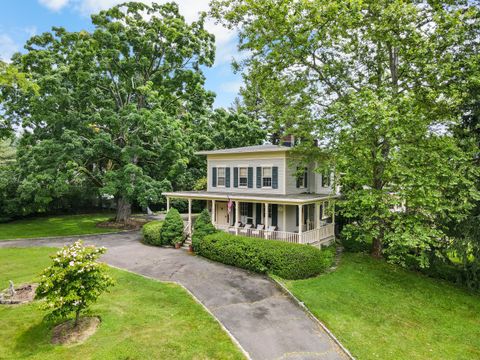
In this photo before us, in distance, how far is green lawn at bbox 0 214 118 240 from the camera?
2341 centimetres

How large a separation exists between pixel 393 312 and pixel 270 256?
5.62 meters

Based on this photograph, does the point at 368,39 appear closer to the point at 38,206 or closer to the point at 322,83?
the point at 322,83

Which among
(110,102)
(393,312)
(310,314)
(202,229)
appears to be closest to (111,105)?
(110,102)

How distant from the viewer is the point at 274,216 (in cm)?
1991

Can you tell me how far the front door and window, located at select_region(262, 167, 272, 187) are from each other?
3672mm

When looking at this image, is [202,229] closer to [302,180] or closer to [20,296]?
[302,180]

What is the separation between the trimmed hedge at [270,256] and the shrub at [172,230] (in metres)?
3.48

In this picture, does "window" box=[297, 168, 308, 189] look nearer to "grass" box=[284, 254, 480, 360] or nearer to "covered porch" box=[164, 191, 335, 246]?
"covered porch" box=[164, 191, 335, 246]

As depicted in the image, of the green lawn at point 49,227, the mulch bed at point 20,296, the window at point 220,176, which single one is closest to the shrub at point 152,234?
the window at point 220,176

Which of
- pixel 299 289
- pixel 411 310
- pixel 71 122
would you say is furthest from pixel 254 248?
pixel 71 122

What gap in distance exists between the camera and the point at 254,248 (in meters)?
15.4

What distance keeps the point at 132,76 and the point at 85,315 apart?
22.8 metres

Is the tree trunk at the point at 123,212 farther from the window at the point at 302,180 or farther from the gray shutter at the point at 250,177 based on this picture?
the window at the point at 302,180

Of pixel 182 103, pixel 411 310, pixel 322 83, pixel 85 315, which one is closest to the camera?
pixel 85 315
